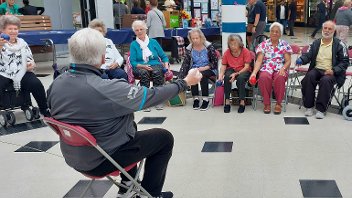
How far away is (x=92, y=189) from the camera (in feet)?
8.86

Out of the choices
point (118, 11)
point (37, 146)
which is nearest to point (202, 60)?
point (37, 146)

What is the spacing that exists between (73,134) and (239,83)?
118 inches

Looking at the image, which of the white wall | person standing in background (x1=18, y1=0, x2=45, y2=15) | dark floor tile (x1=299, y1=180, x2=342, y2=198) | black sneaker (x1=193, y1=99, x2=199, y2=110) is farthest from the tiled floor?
the white wall

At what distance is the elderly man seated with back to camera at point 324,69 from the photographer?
13.6 feet

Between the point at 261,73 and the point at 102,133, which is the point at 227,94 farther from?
the point at 102,133

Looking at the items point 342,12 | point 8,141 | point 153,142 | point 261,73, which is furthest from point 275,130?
point 342,12

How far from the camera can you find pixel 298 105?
472 centimetres

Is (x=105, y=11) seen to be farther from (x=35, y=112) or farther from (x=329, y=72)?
(x=329, y=72)

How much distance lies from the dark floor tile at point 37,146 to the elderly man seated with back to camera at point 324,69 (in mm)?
2693

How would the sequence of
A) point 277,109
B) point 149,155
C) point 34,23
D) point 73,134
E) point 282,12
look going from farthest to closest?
point 282,12 < point 34,23 < point 277,109 < point 149,155 < point 73,134

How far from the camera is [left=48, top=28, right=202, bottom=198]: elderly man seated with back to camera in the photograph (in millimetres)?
1873

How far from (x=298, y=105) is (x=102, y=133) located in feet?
10.9

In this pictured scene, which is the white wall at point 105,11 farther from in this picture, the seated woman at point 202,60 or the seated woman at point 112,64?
the seated woman at point 202,60

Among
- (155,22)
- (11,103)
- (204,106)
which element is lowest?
(204,106)
